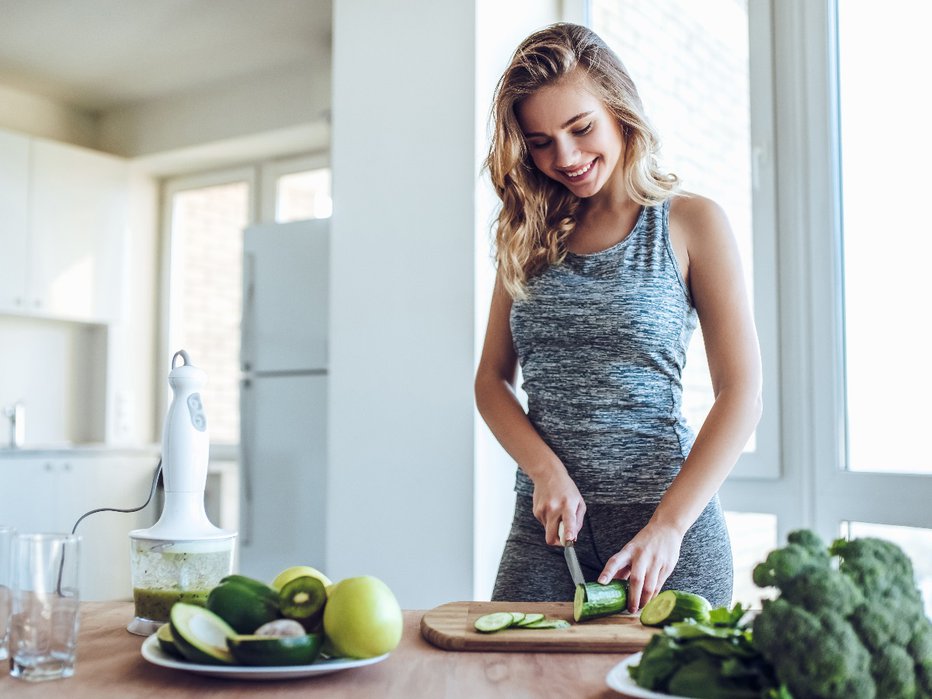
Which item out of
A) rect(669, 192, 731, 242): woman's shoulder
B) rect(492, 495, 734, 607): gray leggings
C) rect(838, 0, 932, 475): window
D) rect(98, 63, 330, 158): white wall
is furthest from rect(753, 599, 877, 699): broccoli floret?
rect(98, 63, 330, 158): white wall

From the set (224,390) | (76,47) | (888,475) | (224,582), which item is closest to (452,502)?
(888,475)

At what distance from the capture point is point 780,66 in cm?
263

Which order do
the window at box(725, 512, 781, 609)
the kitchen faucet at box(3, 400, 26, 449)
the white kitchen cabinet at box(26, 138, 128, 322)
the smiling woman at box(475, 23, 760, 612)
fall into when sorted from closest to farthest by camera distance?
the smiling woman at box(475, 23, 760, 612)
the window at box(725, 512, 781, 609)
the kitchen faucet at box(3, 400, 26, 449)
the white kitchen cabinet at box(26, 138, 128, 322)

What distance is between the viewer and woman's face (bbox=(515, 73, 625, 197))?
148cm

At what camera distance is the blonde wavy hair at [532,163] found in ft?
4.93

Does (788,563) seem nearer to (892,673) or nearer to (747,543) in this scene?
(892,673)

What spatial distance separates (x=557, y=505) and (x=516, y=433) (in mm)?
197

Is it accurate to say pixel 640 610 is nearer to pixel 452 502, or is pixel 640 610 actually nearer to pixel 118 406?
pixel 452 502

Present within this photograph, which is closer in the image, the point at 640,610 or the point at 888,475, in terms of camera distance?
the point at 640,610

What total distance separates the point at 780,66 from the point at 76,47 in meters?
3.33

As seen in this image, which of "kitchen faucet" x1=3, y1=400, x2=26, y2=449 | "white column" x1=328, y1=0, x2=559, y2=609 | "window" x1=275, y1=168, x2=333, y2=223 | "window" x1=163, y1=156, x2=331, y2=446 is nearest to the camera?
"white column" x1=328, y1=0, x2=559, y2=609

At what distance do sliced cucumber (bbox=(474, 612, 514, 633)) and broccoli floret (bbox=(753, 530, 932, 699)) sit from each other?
373 millimetres

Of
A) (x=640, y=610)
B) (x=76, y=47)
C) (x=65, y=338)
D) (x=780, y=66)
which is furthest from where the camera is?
(x=65, y=338)

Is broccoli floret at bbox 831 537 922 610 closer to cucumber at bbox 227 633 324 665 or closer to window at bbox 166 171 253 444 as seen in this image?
cucumber at bbox 227 633 324 665
